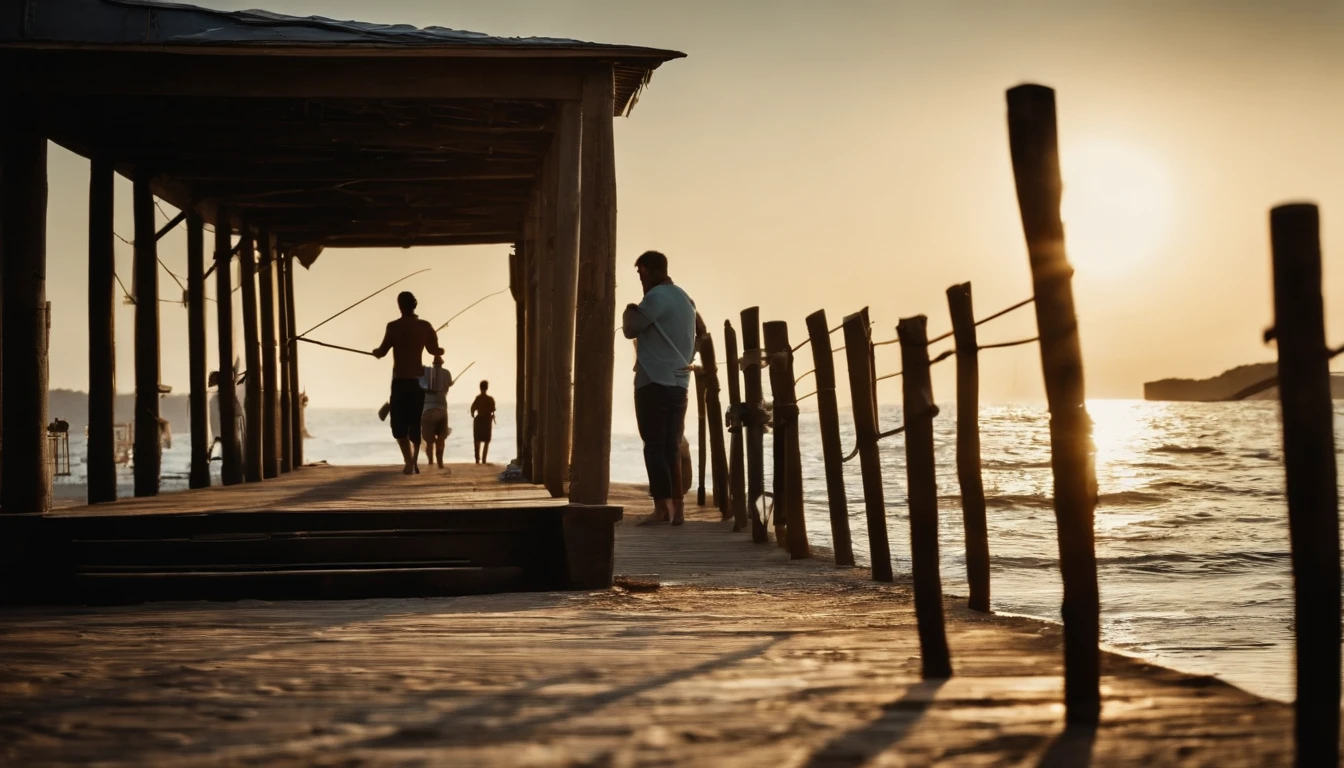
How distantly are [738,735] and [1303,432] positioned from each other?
4.76 ft

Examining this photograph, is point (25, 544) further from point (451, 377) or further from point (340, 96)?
point (451, 377)

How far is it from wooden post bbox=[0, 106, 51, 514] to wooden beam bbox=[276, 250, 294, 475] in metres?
9.22

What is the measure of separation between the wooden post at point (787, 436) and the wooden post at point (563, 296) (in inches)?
58.7

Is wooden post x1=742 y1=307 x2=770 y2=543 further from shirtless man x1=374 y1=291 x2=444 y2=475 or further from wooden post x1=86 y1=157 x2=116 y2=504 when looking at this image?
wooden post x1=86 y1=157 x2=116 y2=504

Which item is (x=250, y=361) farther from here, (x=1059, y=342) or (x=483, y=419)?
(x=1059, y=342)

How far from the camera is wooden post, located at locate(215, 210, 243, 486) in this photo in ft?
46.0

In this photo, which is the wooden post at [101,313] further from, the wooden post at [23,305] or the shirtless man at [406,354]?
the wooden post at [23,305]

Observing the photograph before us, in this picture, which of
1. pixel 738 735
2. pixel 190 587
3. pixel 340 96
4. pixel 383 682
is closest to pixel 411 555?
pixel 190 587

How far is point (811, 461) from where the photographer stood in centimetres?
4228

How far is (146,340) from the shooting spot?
1210cm

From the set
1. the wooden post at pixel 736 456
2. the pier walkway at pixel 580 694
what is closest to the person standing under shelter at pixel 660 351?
the wooden post at pixel 736 456

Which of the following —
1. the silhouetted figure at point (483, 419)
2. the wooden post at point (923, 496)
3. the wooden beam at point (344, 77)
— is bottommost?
the wooden post at point (923, 496)

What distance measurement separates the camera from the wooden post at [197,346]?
43.4 ft

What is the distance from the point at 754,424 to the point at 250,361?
697cm
